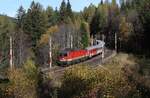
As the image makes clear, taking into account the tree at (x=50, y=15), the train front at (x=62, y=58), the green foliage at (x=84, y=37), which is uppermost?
the tree at (x=50, y=15)

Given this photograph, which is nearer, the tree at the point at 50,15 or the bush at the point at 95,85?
the bush at the point at 95,85

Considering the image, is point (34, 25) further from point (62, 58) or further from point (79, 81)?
point (79, 81)

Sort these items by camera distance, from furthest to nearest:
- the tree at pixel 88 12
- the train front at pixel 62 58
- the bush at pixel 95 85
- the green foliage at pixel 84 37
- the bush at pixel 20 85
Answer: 1. the tree at pixel 88 12
2. the green foliage at pixel 84 37
3. the train front at pixel 62 58
4. the bush at pixel 20 85
5. the bush at pixel 95 85

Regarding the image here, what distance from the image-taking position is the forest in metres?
35.0

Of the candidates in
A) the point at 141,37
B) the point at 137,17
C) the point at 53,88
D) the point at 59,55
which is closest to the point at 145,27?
the point at 141,37

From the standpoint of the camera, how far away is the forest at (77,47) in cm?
3497

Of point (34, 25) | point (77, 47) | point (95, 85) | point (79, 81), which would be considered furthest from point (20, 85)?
point (34, 25)

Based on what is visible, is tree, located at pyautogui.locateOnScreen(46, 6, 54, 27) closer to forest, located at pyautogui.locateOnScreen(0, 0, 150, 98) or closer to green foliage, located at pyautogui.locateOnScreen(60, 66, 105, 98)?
forest, located at pyautogui.locateOnScreen(0, 0, 150, 98)

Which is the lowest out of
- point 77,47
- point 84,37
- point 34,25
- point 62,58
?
point 62,58

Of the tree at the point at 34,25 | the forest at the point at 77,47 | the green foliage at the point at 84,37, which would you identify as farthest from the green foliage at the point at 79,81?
the green foliage at the point at 84,37

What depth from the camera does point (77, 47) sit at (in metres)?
91.8

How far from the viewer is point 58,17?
5148 inches

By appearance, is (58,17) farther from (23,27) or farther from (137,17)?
(137,17)

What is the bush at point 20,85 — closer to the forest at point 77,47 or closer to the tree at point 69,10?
the forest at point 77,47
